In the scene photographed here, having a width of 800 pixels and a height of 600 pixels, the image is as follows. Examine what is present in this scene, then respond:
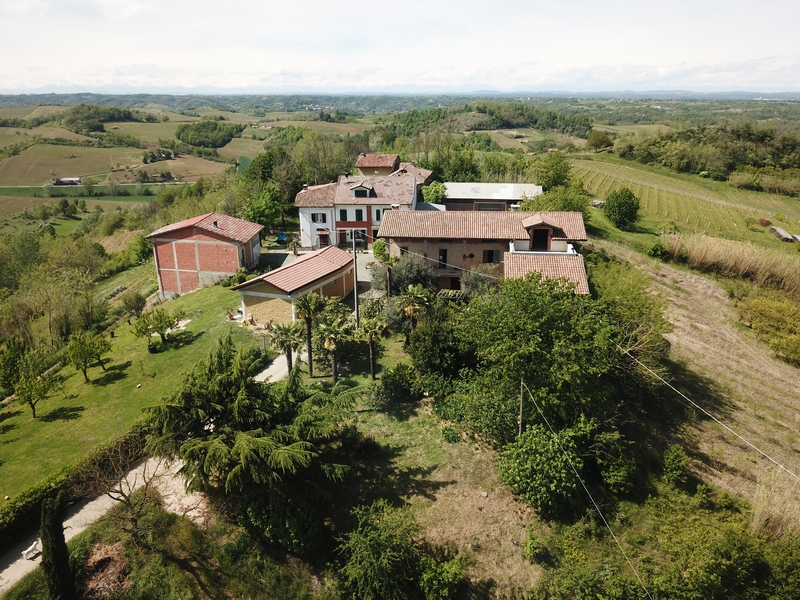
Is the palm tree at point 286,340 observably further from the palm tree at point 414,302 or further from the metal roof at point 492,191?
the metal roof at point 492,191

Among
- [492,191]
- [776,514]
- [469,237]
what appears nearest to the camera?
[776,514]

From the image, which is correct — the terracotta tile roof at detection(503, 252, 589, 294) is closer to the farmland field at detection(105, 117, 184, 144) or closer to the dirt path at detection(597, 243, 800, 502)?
the dirt path at detection(597, 243, 800, 502)

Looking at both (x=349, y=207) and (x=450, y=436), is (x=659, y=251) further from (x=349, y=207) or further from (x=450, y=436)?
(x=450, y=436)

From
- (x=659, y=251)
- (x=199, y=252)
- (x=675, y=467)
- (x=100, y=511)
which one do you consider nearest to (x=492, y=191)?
(x=659, y=251)

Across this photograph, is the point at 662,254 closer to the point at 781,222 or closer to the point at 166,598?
the point at 781,222

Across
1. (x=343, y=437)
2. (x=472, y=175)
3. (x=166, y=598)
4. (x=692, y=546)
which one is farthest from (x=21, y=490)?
(x=472, y=175)
